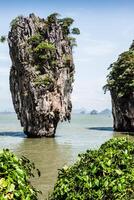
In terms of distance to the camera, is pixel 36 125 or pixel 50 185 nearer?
pixel 50 185

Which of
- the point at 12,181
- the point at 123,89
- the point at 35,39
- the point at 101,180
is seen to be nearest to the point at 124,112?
the point at 123,89

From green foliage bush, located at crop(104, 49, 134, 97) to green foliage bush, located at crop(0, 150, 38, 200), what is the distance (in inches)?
2282

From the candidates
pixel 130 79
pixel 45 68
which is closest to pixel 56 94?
pixel 45 68

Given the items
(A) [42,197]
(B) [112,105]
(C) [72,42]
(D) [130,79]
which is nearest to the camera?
(A) [42,197]

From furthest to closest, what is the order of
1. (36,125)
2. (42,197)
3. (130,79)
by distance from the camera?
1. (130,79)
2. (36,125)
3. (42,197)

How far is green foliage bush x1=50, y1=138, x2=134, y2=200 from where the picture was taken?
7340 millimetres

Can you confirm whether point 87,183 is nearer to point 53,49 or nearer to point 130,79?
point 53,49

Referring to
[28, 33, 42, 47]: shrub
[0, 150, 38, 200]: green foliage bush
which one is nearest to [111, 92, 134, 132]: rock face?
[28, 33, 42, 47]: shrub

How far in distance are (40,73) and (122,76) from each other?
17.5 metres

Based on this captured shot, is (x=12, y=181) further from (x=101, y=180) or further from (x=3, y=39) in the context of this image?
(x=3, y=39)

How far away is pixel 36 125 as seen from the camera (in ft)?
170

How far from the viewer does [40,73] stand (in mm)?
52812

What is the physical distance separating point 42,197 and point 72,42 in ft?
132

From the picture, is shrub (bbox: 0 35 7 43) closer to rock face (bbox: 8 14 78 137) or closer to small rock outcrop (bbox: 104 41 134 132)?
rock face (bbox: 8 14 78 137)
